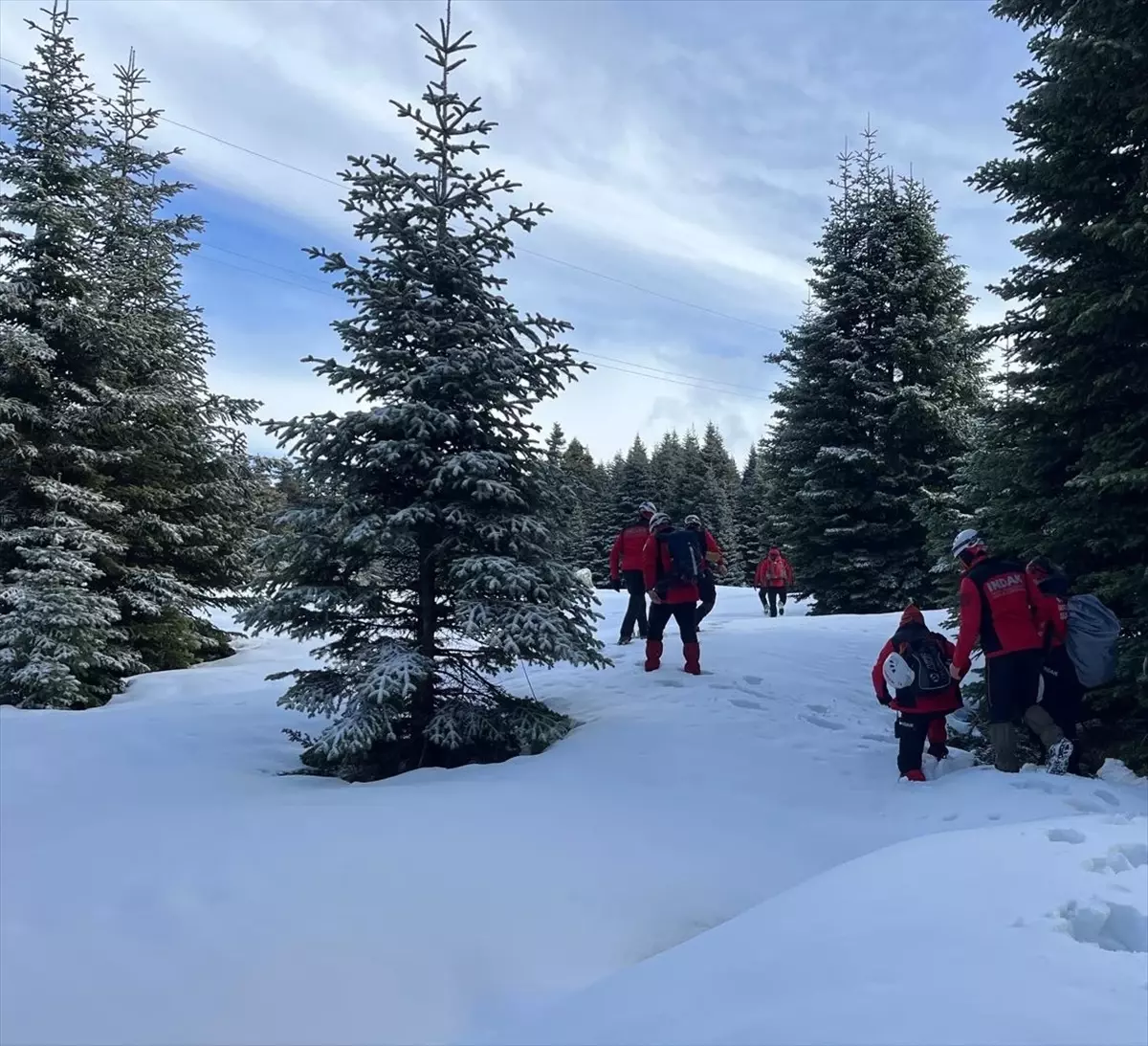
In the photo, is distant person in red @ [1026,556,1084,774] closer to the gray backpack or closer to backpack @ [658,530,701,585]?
the gray backpack

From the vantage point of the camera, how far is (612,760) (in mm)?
6863

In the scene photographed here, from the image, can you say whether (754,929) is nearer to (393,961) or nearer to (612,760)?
(393,961)

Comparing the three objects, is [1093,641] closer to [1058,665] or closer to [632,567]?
[1058,665]

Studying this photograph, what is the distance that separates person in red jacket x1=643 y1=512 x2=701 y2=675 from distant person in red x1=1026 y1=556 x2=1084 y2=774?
12.4 ft

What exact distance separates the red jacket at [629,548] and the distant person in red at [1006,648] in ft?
19.9

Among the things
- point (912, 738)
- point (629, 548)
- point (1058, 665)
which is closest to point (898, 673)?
point (912, 738)

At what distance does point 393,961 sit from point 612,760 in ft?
10.9

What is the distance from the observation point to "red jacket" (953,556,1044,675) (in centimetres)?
660

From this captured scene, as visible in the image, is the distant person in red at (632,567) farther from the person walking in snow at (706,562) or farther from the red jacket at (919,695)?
the red jacket at (919,695)

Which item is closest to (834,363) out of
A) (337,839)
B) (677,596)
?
(677,596)

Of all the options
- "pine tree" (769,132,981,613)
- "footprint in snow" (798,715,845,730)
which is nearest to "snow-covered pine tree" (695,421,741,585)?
"pine tree" (769,132,981,613)

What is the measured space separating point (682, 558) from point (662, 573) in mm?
370

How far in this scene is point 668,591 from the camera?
9586 mm

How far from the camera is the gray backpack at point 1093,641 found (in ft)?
21.0
